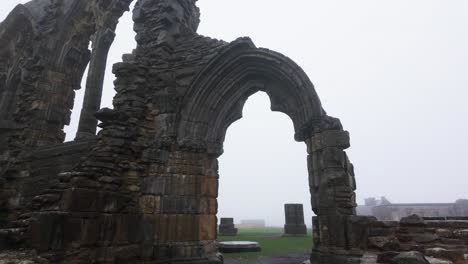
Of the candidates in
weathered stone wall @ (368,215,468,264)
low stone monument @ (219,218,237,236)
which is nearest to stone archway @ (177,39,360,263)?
weathered stone wall @ (368,215,468,264)

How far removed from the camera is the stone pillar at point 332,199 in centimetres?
453

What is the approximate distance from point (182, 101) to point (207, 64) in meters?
0.88

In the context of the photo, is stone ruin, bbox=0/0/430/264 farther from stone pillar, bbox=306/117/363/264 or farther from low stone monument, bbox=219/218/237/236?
low stone monument, bbox=219/218/237/236

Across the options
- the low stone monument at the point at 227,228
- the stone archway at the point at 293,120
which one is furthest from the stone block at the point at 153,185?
the low stone monument at the point at 227,228

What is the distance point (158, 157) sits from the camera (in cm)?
527

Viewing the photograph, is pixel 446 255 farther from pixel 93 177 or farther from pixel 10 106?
pixel 10 106

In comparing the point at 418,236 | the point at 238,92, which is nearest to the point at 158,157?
the point at 238,92

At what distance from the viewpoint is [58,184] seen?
4.45 m

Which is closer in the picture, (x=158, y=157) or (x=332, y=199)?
(x=332, y=199)

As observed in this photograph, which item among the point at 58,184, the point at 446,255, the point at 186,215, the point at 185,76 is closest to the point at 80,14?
the point at 185,76

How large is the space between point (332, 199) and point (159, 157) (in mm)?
3049

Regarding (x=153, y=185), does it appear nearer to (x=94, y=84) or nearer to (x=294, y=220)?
(x=94, y=84)

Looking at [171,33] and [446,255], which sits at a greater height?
[171,33]

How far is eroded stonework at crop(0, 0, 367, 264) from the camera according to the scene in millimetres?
4312
